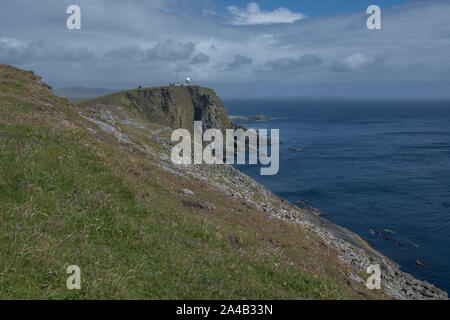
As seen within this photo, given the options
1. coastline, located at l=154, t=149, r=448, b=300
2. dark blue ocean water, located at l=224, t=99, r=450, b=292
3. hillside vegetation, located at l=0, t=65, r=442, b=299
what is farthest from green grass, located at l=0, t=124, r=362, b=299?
dark blue ocean water, located at l=224, t=99, r=450, b=292

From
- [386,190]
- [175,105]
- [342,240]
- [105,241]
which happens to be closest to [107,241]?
[105,241]

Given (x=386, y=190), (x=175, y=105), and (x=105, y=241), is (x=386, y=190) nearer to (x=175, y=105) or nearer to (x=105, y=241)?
(x=105, y=241)

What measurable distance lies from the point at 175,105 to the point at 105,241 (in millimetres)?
112290

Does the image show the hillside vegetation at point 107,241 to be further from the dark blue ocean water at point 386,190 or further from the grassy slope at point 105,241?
the dark blue ocean water at point 386,190

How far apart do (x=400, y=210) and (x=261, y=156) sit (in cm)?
5348

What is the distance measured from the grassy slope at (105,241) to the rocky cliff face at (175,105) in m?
92.8

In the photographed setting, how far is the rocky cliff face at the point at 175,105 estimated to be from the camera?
108438 mm

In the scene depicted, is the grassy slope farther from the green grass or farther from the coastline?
the coastline

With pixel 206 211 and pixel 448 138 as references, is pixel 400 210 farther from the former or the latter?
pixel 448 138

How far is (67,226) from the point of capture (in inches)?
382

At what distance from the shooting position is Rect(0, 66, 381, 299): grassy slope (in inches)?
301

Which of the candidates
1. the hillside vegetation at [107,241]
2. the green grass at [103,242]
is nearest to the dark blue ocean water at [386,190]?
the hillside vegetation at [107,241]

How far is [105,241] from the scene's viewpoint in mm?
9773
